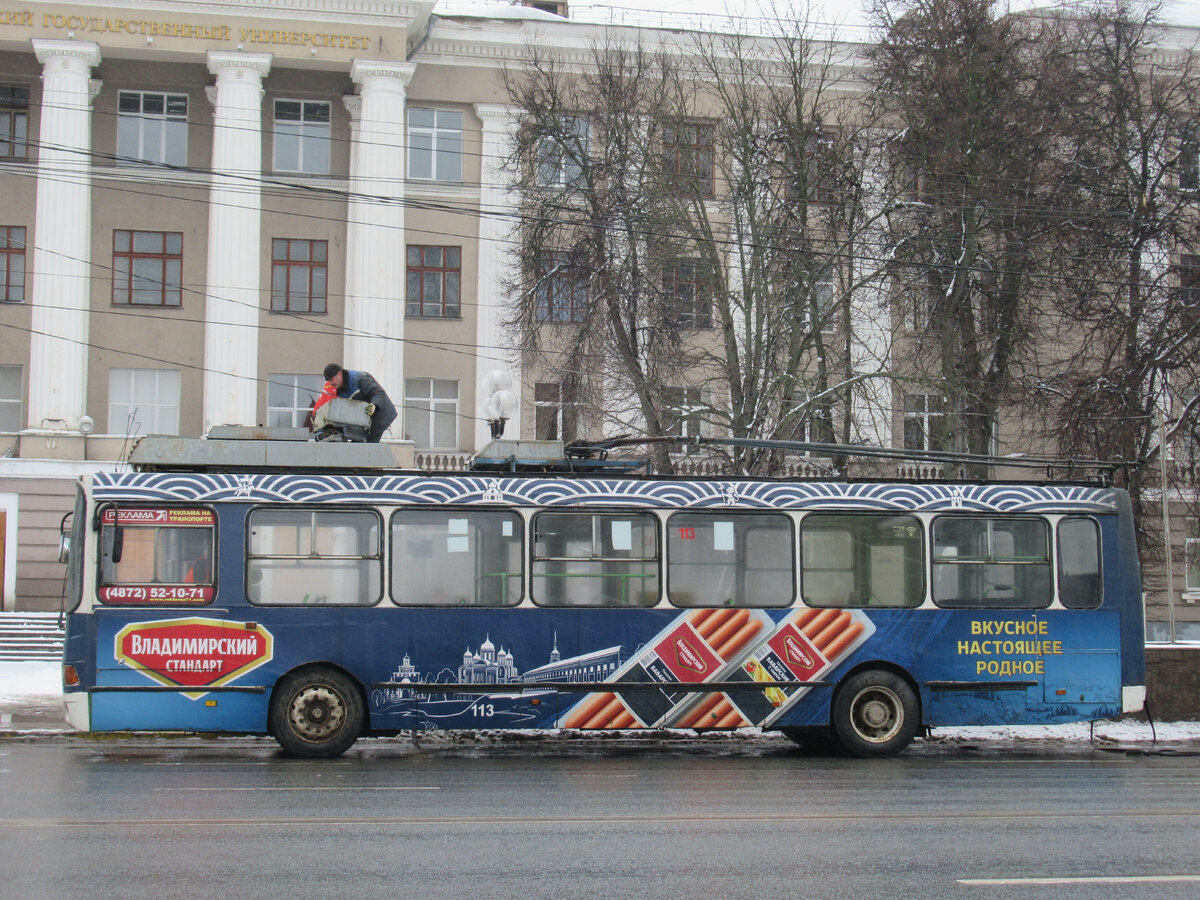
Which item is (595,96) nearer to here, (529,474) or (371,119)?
(371,119)

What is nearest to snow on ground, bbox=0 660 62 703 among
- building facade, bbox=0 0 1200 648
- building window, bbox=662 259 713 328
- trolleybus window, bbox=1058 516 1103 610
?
building facade, bbox=0 0 1200 648

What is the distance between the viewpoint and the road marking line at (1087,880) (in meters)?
7.46

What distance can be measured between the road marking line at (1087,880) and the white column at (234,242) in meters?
27.8

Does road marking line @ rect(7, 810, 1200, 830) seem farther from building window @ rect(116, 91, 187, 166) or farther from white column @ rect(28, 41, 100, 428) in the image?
building window @ rect(116, 91, 187, 166)

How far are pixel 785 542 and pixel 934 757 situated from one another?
9.33ft

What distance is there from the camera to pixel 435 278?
35.2 meters

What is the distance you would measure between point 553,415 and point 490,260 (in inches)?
175

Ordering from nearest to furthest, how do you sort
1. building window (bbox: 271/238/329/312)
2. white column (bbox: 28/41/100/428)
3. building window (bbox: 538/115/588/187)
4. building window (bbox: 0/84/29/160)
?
building window (bbox: 538/115/588/187) < white column (bbox: 28/41/100/428) < building window (bbox: 0/84/29/160) < building window (bbox: 271/238/329/312)

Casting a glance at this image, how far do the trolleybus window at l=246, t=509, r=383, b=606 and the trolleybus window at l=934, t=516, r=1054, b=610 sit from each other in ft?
19.6

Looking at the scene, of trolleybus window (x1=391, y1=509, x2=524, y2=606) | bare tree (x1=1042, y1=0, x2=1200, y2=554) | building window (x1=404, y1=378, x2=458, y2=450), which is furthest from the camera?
building window (x1=404, y1=378, x2=458, y2=450)

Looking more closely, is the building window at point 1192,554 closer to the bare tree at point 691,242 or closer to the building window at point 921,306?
the building window at point 921,306

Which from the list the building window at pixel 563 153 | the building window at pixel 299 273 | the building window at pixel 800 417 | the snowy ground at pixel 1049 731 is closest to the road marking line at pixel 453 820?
the snowy ground at pixel 1049 731

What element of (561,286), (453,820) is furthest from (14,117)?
(453,820)

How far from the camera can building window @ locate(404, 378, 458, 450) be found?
115 feet
